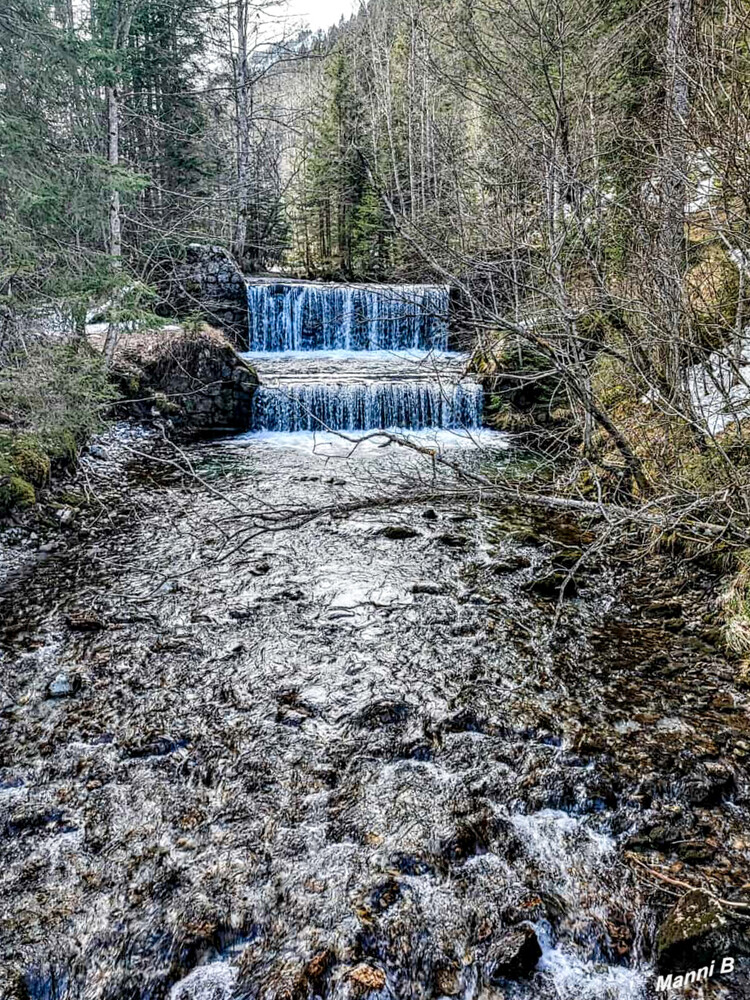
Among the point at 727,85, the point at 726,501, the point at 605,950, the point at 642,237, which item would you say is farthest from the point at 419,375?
the point at 605,950

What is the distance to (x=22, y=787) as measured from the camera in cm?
360

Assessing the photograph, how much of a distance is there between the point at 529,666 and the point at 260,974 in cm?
282

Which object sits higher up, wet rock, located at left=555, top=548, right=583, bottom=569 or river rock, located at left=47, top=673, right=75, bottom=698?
wet rock, located at left=555, top=548, right=583, bottom=569

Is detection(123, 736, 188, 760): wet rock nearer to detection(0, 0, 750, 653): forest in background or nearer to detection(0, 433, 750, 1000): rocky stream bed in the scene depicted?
detection(0, 433, 750, 1000): rocky stream bed

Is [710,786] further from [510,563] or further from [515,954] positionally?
[510,563]

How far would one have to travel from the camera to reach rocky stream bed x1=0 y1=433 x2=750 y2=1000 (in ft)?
9.02

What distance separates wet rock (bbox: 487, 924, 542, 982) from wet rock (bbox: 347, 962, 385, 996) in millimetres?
489

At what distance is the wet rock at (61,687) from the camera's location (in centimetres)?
437

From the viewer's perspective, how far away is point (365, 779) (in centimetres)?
375

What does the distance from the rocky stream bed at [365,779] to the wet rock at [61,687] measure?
22 millimetres

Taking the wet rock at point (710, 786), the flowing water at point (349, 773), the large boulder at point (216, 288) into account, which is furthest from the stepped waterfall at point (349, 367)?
the wet rock at point (710, 786)

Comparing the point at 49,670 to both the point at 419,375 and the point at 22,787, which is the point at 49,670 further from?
the point at 419,375

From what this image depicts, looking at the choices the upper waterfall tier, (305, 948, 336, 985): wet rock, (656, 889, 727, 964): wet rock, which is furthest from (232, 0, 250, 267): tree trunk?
(656, 889, 727, 964): wet rock

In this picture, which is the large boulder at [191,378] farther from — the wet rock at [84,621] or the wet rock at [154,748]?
the wet rock at [154,748]
